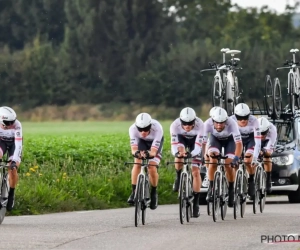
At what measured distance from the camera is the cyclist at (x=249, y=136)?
65.3ft

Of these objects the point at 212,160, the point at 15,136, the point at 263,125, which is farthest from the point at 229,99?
the point at 15,136

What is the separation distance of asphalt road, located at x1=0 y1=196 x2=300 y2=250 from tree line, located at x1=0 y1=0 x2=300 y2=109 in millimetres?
62937

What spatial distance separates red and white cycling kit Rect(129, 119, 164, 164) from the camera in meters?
17.4

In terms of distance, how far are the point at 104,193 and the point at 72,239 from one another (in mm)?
7923

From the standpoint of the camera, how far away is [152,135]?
692 inches

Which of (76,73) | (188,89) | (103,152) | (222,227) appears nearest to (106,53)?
(76,73)

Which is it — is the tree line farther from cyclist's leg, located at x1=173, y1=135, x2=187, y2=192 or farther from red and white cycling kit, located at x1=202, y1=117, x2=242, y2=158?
cyclist's leg, located at x1=173, y1=135, x2=187, y2=192

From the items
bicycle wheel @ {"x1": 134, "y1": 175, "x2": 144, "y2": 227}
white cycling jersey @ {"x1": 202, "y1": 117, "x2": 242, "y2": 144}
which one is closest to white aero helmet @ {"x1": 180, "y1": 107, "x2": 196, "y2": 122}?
white cycling jersey @ {"x1": 202, "y1": 117, "x2": 242, "y2": 144}

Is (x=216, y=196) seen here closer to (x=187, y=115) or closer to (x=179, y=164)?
(x=179, y=164)

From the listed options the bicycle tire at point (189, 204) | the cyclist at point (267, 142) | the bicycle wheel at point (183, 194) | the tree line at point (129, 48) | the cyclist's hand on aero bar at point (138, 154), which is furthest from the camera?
the tree line at point (129, 48)

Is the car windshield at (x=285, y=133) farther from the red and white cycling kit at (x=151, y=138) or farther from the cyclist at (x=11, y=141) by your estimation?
the cyclist at (x=11, y=141)

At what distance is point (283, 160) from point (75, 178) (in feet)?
13.1

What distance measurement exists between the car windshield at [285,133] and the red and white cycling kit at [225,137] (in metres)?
5.01

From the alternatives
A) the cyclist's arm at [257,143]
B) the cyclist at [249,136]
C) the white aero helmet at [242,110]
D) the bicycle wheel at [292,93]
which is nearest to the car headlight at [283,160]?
the bicycle wheel at [292,93]
